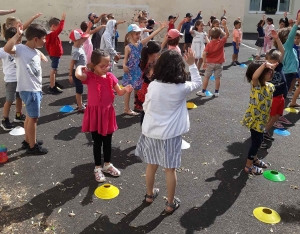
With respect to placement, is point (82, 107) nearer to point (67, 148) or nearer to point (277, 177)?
point (67, 148)

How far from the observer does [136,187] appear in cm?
418

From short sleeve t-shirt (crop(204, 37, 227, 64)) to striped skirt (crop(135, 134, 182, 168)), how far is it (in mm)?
4893

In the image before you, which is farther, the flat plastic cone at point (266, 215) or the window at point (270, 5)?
the window at point (270, 5)

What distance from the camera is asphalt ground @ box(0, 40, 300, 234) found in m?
3.48

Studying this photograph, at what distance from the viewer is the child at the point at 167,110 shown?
10.7 ft

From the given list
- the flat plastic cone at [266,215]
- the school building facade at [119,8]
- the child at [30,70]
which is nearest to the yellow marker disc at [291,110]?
the flat plastic cone at [266,215]

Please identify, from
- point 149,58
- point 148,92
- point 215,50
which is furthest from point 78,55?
point 148,92

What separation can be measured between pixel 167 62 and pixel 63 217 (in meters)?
2.02

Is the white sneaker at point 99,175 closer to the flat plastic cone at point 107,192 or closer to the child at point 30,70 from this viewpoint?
the flat plastic cone at point 107,192

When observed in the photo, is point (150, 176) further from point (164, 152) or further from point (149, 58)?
point (149, 58)

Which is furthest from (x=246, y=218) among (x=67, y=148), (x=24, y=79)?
(x=24, y=79)

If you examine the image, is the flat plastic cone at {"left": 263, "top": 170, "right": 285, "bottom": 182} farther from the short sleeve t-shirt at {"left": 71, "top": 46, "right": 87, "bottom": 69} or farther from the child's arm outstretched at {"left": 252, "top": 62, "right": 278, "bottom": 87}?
the short sleeve t-shirt at {"left": 71, "top": 46, "right": 87, "bottom": 69}

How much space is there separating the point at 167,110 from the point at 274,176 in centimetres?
214

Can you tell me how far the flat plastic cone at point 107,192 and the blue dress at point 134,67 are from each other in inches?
109
